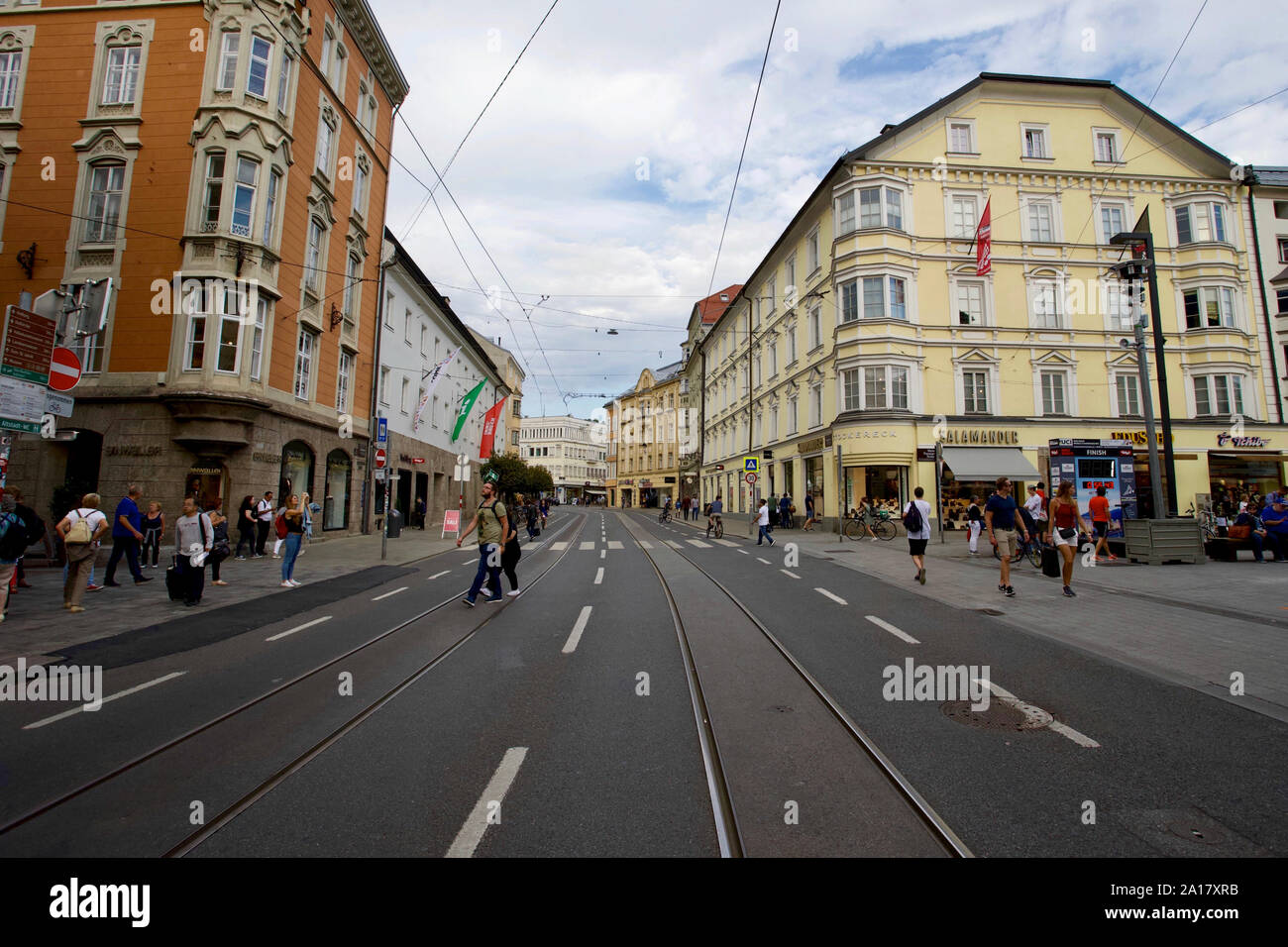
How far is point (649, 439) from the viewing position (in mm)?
84625

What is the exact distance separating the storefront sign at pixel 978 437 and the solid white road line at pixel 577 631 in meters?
21.9

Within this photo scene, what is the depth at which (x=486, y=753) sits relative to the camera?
12.7 feet

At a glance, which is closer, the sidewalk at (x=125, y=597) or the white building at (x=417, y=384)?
the sidewalk at (x=125, y=597)

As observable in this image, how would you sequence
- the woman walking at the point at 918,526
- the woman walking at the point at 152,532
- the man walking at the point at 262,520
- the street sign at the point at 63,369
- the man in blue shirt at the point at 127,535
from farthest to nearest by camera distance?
1. the man walking at the point at 262,520
2. the woman walking at the point at 152,532
3. the woman walking at the point at 918,526
4. the man in blue shirt at the point at 127,535
5. the street sign at the point at 63,369

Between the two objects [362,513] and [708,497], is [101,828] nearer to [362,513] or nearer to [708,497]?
[362,513]

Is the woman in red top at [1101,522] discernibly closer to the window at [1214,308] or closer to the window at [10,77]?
the window at [1214,308]

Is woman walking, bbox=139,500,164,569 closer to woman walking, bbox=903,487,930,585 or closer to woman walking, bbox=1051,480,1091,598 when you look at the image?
woman walking, bbox=903,487,930,585

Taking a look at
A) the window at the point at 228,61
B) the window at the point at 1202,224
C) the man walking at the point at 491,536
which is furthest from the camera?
the window at the point at 1202,224

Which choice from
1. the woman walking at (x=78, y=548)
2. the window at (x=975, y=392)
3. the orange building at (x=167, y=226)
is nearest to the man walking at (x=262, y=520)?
the orange building at (x=167, y=226)

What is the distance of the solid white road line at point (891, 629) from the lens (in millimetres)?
7160

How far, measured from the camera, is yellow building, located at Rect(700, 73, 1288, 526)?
25453 millimetres

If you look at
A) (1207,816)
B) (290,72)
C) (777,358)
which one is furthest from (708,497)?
(1207,816)

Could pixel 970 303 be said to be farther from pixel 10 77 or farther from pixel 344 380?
pixel 10 77
